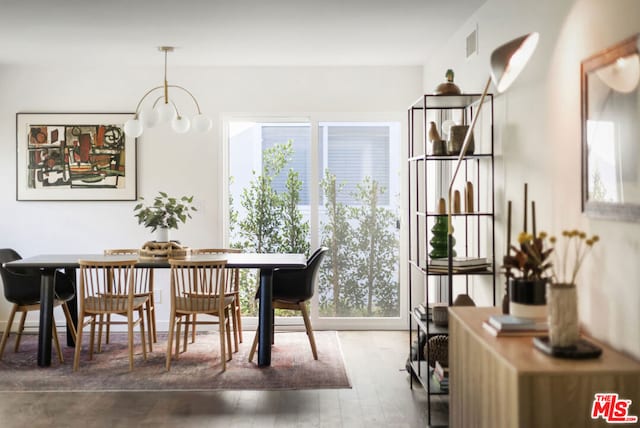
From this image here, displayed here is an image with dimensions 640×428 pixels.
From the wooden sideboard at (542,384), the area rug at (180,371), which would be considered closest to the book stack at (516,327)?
the wooden sideboard at (542,384)

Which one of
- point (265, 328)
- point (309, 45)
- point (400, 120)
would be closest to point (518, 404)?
point (265, 328)

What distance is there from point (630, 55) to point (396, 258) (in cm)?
409

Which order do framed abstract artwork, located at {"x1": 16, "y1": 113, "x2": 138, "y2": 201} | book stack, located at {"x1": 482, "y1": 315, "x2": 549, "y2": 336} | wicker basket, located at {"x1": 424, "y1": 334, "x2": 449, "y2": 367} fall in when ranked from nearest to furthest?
1. book stack, located at {"x1": 482, "y1": 315, "x2": 549, "y2": 336}
2. wicker basket, located at {"x1": 424, "y1": 334, "x2": 449, "y2": 367}
3. framed abstract artwork, located at {"x1": 16, "y1": 113, "x2": 138, "y2": 201}

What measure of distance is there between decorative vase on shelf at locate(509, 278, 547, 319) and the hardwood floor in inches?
49.6

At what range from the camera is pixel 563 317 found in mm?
2238

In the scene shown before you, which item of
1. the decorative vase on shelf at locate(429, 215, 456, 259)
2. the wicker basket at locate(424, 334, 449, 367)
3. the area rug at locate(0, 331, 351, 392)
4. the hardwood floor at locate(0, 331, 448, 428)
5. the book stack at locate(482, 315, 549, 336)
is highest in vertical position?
the decorative vase on shelf at locate(429, 215, 456, 259)

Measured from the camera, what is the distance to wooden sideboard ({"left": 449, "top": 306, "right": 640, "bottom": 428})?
2.00 meters

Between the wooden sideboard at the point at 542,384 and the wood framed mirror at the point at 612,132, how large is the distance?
0.54 metres

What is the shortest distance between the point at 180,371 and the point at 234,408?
931 mm

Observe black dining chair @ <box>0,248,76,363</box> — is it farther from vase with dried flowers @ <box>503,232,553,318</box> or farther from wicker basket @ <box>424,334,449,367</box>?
vase with dried flowers @ <box>503,232,553,318</box>

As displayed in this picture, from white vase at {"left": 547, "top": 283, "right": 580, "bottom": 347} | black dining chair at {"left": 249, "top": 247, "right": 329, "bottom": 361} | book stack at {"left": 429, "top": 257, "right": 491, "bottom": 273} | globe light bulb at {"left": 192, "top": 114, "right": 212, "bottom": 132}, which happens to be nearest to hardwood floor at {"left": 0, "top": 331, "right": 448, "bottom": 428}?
black dining chair at {"left": 249, "top": 247, "right": 329, "bottom": 361}

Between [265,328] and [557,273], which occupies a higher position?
[557,273]

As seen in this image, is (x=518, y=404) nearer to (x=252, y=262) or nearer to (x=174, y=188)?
(x=252, y=262)

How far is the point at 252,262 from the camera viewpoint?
15.4ft
